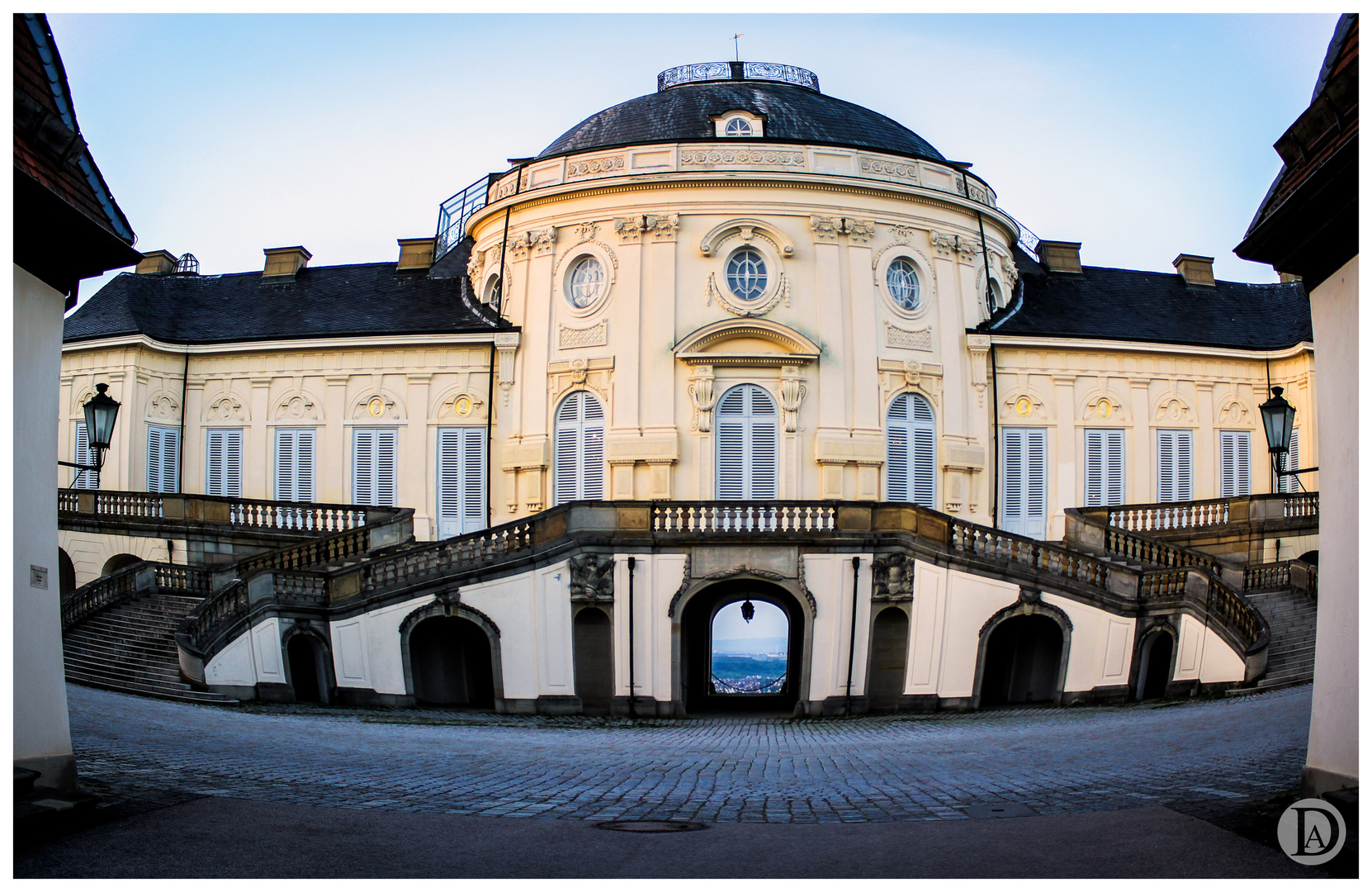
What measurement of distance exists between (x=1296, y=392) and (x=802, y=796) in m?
A: 30.3

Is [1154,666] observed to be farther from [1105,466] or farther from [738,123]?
[738,123]

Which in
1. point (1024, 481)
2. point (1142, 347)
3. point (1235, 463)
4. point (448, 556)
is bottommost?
point (448, 556)

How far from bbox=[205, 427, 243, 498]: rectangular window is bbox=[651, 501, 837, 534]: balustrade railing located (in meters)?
15.5

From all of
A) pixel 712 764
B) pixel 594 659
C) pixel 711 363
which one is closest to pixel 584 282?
pixel 711 363

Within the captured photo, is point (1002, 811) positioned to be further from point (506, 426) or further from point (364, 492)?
point (364, 492)

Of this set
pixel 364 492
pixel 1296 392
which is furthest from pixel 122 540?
pixel 1296 392

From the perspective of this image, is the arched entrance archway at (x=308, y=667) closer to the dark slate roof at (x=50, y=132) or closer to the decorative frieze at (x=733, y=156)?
the decorative frieze at (x=733, y=156)

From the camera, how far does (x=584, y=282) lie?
33906 millimetres

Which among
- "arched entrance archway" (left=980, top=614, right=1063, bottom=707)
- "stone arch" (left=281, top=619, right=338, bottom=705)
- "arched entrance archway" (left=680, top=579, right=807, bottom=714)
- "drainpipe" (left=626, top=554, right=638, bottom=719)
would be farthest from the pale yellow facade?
"stone arch" (left=281, top=619, right=338, bottom=705)

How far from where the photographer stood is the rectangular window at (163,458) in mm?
36312

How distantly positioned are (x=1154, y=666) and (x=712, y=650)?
42.8 feet

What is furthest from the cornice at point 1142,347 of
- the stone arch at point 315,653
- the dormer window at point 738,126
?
the stone arch at point 315,653

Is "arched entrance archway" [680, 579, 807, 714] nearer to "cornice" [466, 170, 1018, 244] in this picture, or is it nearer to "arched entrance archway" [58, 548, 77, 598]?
"cornice" [466, 170, 1018, 244]

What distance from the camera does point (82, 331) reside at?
1460 inches
